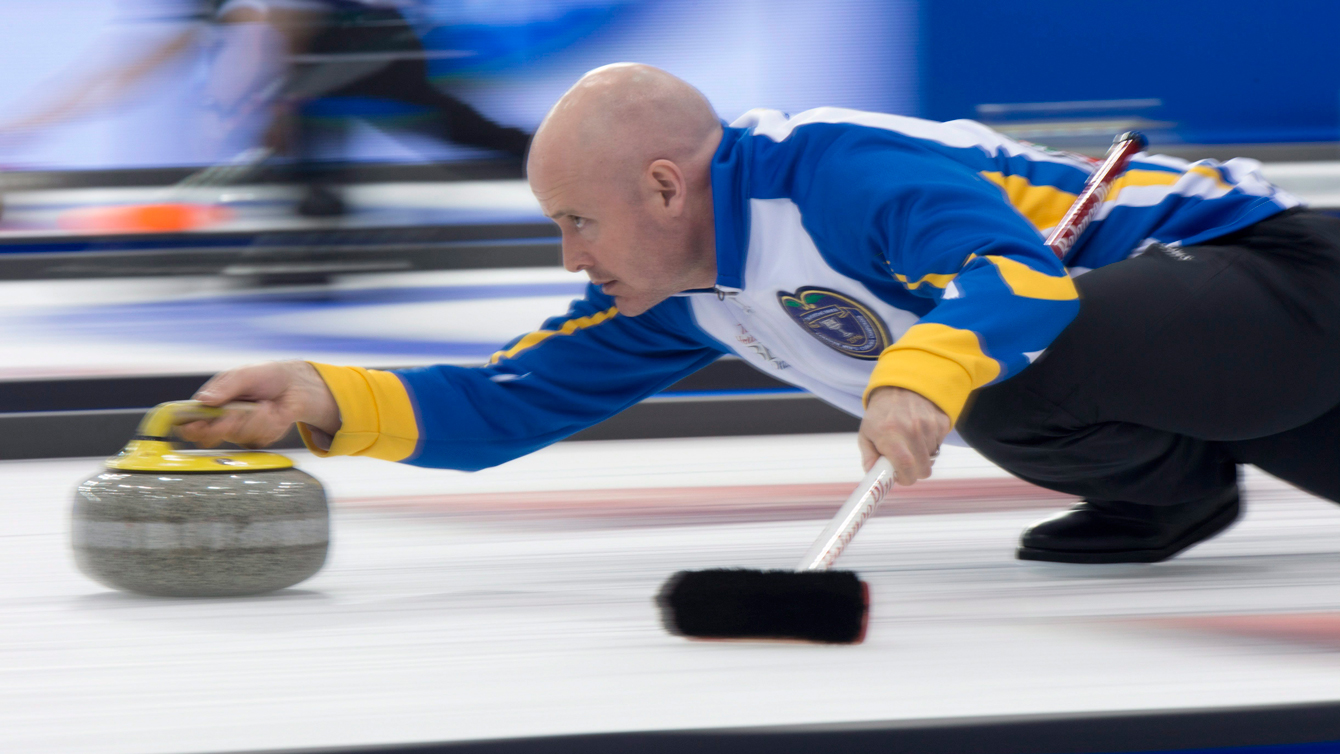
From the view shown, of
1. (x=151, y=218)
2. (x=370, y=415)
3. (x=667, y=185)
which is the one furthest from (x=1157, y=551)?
(x=151, y=218)

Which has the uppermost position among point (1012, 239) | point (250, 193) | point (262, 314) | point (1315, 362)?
point (1012, 239)

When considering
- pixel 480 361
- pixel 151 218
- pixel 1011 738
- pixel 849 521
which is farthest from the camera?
pixel 151 218

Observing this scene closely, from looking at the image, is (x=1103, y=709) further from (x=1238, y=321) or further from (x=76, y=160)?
(x=76, y=160)

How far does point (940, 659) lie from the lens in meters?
0.92

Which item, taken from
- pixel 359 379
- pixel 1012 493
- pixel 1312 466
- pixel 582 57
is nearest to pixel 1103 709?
pixel 1312 466

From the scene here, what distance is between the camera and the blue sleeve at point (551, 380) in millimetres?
1308

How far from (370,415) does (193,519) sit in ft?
0.70

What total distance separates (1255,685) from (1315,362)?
0.45m

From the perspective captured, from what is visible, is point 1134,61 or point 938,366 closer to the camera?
point 938,366

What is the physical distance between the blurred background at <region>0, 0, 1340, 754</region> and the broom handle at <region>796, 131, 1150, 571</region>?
0.08 metres

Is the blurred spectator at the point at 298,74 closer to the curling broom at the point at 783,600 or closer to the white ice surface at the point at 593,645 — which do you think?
the white ice surface at the point at 593,645

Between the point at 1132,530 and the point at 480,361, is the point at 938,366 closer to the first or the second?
the point at 1132,530

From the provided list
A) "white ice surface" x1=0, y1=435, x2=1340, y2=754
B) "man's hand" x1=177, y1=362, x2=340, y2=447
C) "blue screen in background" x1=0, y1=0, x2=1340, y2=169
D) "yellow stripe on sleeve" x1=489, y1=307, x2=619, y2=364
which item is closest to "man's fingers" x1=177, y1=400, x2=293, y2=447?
"man's hand" x1=177, y1=362, x2=340, y2=447

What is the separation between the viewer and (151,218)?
12.8ft
